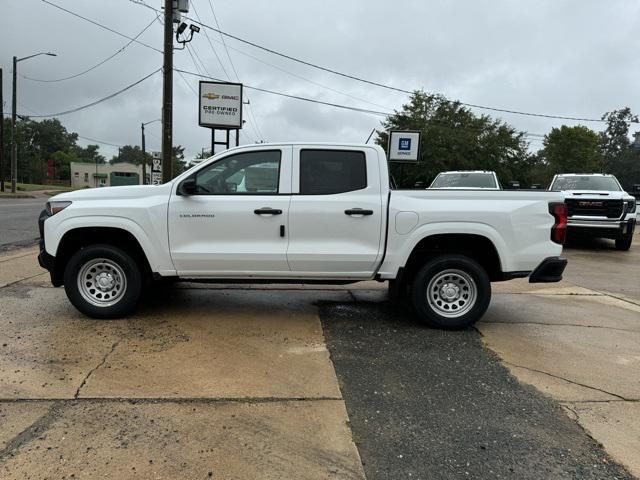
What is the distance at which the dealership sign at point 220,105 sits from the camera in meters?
16.0

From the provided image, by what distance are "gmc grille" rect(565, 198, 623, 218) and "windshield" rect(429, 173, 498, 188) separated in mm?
1960

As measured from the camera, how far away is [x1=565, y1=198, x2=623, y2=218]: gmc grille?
12320 mm

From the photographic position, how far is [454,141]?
1674 inches

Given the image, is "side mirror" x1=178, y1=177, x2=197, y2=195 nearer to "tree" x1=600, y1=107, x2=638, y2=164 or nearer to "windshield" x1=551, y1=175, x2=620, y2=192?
"windshield" x1=551, y1=175, x2=620, y2=192

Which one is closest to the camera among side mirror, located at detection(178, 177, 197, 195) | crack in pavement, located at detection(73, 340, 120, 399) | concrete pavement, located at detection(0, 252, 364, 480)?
concrete pavement, located at detection(0, 252, 364, 480)

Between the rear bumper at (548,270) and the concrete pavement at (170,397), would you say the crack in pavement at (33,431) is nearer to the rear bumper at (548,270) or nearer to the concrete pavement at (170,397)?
the concrete pavement at (170,397)

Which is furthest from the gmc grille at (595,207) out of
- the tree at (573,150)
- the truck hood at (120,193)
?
the tree at (573,150)

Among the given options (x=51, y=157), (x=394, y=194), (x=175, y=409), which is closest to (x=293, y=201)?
(x=394, y=194)

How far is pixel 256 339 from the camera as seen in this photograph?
4840 millimetres

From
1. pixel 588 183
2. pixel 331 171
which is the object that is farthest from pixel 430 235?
pixel 588 183

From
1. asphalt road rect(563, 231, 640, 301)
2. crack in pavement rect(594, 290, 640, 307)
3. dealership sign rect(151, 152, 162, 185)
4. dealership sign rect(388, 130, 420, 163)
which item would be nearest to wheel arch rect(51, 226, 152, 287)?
crack in pavement rect(594, 290, 640, 307)

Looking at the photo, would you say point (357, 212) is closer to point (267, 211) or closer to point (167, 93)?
point (267, 211)

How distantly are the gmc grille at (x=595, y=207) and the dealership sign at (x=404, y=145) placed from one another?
6218 millimetres

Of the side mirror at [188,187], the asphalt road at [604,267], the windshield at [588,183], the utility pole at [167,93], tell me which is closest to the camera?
the side mirror at [188,187]
